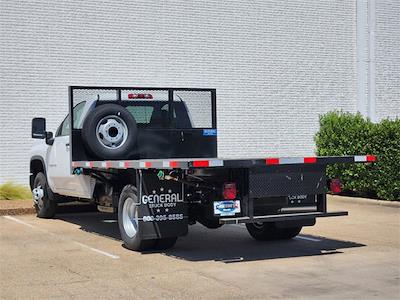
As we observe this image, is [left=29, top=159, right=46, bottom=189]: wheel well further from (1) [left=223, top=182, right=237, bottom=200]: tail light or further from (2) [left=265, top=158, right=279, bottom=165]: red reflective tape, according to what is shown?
(2) [left=265, top=158, right=279, bottom=165]: red reflective tape

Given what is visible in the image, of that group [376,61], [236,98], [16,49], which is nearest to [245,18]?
[236,98]

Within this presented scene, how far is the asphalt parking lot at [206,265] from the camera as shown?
673 centimetres

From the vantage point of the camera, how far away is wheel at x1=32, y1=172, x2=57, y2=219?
12562 millimetres

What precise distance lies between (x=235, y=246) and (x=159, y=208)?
164 centimetres

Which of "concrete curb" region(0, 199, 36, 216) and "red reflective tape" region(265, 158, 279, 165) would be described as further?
"concrete curb" region(0, 199, 36, 216)

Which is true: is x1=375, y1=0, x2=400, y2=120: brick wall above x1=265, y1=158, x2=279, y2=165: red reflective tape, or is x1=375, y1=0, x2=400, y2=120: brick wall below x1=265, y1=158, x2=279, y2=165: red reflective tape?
above

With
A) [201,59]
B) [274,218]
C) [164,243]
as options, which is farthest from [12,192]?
[274,218]

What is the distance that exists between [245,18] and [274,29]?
99 centimetres

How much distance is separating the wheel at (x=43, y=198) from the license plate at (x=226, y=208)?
5263 mm

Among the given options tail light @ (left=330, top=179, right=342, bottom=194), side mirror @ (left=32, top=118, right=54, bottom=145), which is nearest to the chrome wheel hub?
side mirror @ (left=32, top=118, right=54, bottom=145)

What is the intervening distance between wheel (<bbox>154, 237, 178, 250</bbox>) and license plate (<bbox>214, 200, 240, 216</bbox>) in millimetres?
1050

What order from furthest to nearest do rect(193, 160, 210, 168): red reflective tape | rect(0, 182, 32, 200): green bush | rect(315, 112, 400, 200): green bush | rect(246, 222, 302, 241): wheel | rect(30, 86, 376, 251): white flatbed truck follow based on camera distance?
rect(315, 112, 400, 200): green bush < rect(0, 182, 32, 200): green bush < rect(246, 222, 302, 241): wheel < rect(30, 86, 376, 251): white flatbed truck < rect(193, 160, 210, 168): red reflective tape

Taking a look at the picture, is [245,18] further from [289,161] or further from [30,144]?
[289,161]

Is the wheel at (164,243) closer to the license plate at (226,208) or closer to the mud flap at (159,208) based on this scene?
the mud flap at (159,208)
